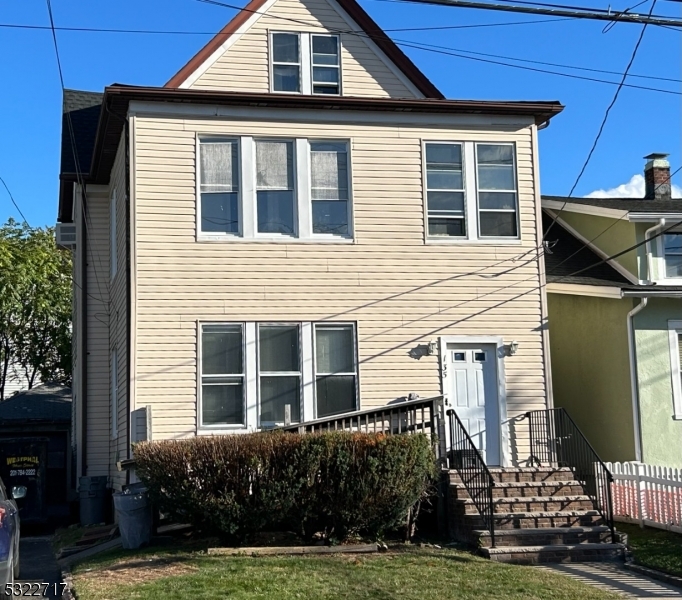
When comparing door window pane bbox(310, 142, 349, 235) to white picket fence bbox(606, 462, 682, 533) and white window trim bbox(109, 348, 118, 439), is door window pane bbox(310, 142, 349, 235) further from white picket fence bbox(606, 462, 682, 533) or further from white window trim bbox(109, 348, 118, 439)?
white picket fence bbox(606, 462, 682, 533)

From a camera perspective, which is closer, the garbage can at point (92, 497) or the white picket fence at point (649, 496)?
the white picket fence at point (649, 496)

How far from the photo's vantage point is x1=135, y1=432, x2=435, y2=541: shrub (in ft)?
38.7

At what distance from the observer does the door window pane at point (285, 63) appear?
53.5 feet

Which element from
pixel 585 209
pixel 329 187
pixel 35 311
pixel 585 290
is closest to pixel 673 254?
pixel 585 290

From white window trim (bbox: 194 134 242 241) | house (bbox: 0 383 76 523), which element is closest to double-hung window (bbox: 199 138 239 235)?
white window trim (bbox: 194 134 242 241)

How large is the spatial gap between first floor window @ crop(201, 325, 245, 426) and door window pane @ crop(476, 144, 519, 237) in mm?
4717

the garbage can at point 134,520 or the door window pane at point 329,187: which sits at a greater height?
the door window pane at point 329,187

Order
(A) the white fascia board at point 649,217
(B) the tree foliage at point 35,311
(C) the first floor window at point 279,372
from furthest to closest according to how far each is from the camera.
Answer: (B) the tree foliage at point 35,311, (A) the white fascia board at point 649,217, (C) the first floor window at point 279,372

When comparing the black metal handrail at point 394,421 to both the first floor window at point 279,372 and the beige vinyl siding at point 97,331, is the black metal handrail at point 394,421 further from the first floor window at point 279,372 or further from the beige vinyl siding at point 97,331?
the beige vinyl siding at point 97,331

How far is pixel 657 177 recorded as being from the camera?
22828 millimetres

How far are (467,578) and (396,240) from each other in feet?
22.7

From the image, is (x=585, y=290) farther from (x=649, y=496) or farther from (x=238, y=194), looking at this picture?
(x=238, y=194)

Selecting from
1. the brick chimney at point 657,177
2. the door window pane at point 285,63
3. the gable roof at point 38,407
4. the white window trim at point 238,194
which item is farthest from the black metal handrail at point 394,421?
the gable roof at point 38,407

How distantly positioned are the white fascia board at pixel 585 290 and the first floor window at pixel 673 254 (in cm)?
142
